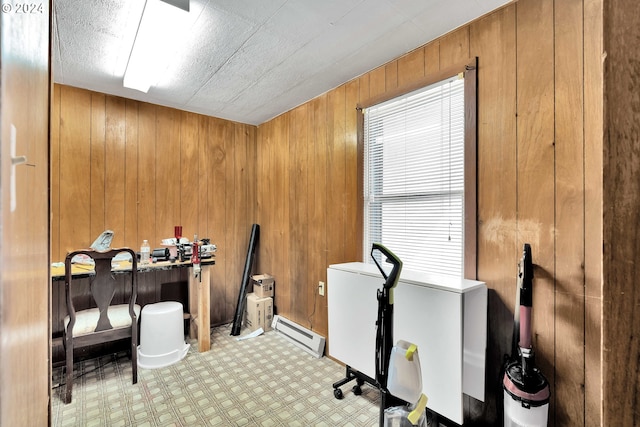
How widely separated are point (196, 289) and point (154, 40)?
7.47 ft

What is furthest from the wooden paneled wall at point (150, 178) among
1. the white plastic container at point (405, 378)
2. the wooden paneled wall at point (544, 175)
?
the white plastic container at point (405, 378)

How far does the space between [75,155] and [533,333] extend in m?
3.88

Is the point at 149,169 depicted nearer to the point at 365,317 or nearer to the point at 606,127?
the point at 365,317

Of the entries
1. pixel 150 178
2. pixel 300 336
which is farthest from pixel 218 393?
pixel 150 178

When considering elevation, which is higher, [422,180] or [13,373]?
[422,180]

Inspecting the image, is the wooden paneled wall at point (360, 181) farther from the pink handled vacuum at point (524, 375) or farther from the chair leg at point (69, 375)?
the chair leg at point (69, 375)

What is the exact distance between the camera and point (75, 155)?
2.73m

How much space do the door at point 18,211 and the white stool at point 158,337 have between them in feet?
6.79

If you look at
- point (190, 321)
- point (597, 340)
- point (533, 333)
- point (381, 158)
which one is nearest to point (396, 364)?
point (533, 333)

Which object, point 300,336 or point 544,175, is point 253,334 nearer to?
point 300,336

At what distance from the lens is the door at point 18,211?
38 cm

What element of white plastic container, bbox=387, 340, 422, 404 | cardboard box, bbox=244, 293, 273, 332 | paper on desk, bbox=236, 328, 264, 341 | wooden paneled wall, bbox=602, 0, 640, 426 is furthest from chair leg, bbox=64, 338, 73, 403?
wooden paneled wall, bbox=602, 0, 640, 426

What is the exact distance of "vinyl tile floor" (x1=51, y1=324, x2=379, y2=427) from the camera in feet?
6.15

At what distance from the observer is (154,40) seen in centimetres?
196
